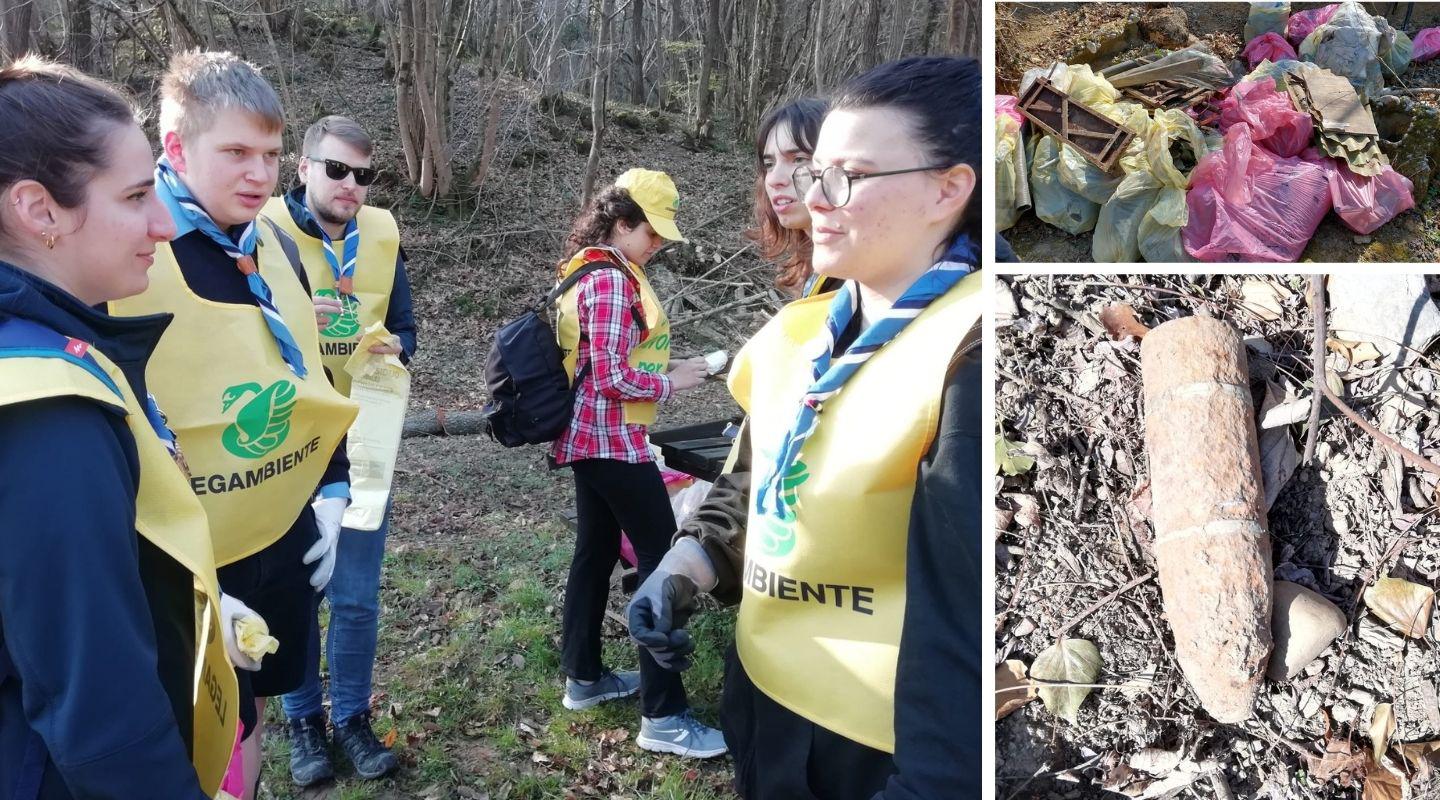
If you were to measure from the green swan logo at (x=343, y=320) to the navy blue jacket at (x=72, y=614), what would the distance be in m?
2.18

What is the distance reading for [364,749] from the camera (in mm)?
3305

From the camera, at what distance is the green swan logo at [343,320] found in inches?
140

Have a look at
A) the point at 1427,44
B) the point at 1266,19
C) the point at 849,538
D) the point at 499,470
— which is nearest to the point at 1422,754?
the point at 849,538

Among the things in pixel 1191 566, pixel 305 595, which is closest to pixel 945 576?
pixel 1191 566

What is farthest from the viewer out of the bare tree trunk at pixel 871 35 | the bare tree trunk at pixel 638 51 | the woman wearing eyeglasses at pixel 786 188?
the bare tree trunk at pixel 638 51

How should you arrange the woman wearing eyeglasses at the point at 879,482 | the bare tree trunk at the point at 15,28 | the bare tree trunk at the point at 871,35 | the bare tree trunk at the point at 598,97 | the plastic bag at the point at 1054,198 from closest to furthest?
the woman wearing eyeglasses at the point at 879,482, the plastic bag at the point at 1054,198, the bare tree trunk at the point at 15,28, the bare tree trunk at the point at 598,97, the bare tree trunk at the point at 871,35

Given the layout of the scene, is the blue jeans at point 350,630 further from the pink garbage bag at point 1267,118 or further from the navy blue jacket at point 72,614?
the pink garbage bag at point 1267,118

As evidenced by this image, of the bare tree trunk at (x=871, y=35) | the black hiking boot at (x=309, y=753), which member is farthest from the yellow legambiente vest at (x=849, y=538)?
the bare tree trunk at (x=871, y=35)

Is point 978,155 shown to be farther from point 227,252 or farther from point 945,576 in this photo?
point 227,252

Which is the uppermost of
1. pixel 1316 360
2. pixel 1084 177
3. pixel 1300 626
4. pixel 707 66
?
pixel 707 66

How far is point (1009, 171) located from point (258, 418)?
2.50 meters

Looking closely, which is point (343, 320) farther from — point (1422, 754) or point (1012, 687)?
point (1422, 754)

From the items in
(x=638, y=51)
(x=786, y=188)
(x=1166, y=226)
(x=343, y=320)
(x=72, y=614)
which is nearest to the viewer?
(x=72, y=614)

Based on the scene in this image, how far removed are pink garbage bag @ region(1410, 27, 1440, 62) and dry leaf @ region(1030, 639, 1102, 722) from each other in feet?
10.4
